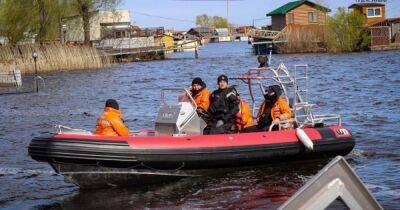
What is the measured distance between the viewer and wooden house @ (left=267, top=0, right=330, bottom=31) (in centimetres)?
6669

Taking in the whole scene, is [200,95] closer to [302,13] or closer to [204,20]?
[302,13]

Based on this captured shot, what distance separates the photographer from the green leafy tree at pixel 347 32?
54.8 m

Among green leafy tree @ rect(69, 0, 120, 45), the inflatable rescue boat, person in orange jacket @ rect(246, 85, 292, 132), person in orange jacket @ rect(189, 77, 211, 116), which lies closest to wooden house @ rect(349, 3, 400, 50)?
green leafy tree @ rect(69, 0, 120, 45)

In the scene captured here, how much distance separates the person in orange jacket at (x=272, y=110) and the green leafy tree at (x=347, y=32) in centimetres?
4562

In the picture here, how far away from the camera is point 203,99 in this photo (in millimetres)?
10641

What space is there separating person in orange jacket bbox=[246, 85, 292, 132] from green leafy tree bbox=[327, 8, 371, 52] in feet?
150

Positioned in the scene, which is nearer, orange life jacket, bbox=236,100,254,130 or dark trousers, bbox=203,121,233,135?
dark trousers, bbox=203,121,233,135

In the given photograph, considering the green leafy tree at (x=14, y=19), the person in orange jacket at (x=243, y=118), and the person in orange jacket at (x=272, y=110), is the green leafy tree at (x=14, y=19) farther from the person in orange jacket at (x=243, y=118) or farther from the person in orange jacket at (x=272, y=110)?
the person in orange jacket at (x=272, y=110)

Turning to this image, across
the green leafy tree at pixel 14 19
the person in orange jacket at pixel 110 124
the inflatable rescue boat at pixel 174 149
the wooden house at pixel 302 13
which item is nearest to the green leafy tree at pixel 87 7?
the green leafy tree at pixel 14 19

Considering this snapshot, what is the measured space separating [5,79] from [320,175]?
27.0m

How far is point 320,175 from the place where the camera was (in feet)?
8.40

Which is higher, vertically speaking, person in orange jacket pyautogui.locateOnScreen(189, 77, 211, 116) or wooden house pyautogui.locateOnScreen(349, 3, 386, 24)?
wooden house pyautogui.locateOnScreen(349, 3, 386, 24)

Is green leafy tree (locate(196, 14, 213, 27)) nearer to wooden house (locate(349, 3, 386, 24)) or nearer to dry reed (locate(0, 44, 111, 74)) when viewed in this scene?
wooden house (locate(349, 3, 386, 24))

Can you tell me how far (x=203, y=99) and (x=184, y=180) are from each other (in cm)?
155
